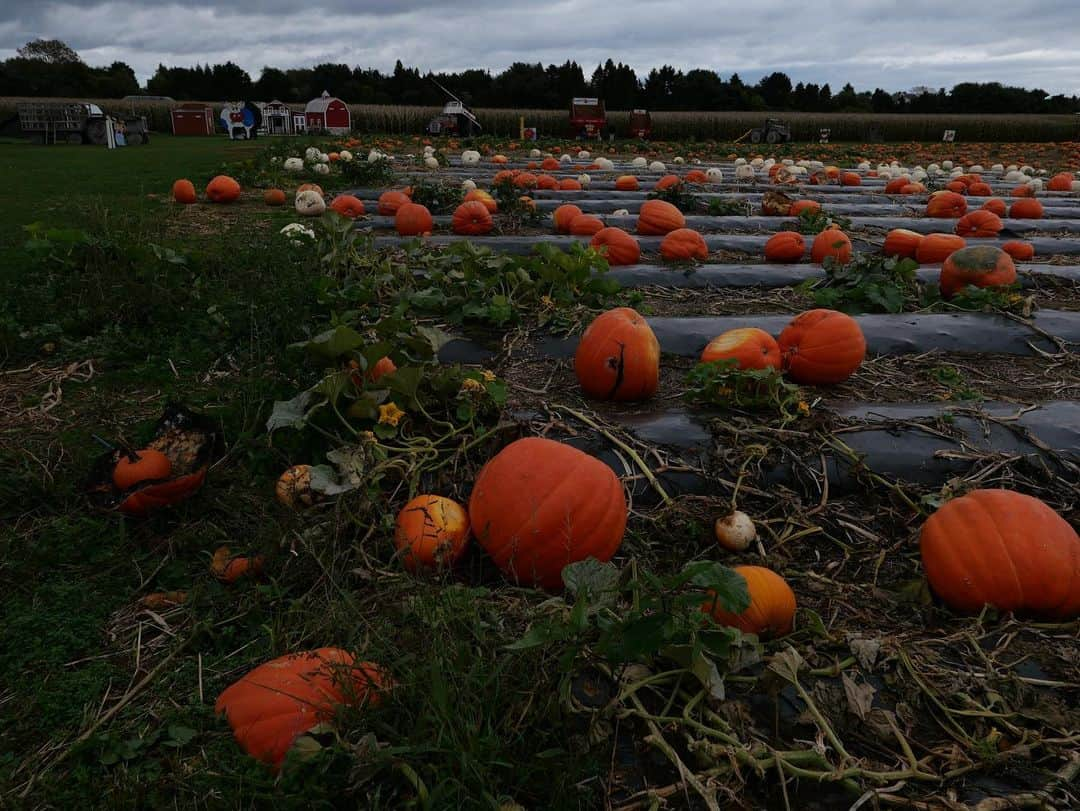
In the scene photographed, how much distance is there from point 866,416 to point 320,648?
2.34m

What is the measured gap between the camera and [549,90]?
57.6 metres

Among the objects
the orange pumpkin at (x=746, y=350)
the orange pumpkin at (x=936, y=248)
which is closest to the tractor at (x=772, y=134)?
the orange pumpkin at (x=936, y=248)

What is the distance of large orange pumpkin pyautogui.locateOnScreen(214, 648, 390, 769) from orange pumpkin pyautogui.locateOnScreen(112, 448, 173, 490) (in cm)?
111

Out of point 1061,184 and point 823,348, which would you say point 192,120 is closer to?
point 1061,184

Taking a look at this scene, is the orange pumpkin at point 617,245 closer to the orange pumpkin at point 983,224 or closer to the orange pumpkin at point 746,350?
the orange pumpkin at point 746,350

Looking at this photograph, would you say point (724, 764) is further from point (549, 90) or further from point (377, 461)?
point (549, 90)

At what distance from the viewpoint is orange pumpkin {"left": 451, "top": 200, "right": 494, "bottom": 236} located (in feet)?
23.3

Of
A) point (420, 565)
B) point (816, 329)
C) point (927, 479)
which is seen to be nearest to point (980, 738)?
point (927, 479)

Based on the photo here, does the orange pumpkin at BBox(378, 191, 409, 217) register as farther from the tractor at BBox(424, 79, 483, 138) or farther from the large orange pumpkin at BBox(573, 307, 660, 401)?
the tractor at BBox(424, 79, 483, 138)

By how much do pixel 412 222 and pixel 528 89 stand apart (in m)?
56.1

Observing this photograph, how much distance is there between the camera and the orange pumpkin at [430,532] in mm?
2301

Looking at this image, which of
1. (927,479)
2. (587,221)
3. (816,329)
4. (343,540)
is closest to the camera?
(343,540)

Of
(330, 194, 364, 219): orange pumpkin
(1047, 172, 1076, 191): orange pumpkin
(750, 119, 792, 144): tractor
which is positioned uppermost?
(750, 119, 792, 144): tractor

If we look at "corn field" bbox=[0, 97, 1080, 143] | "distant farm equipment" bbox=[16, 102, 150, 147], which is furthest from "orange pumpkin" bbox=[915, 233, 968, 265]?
"corn field" bbox=[0, 97, 1080, 143]
